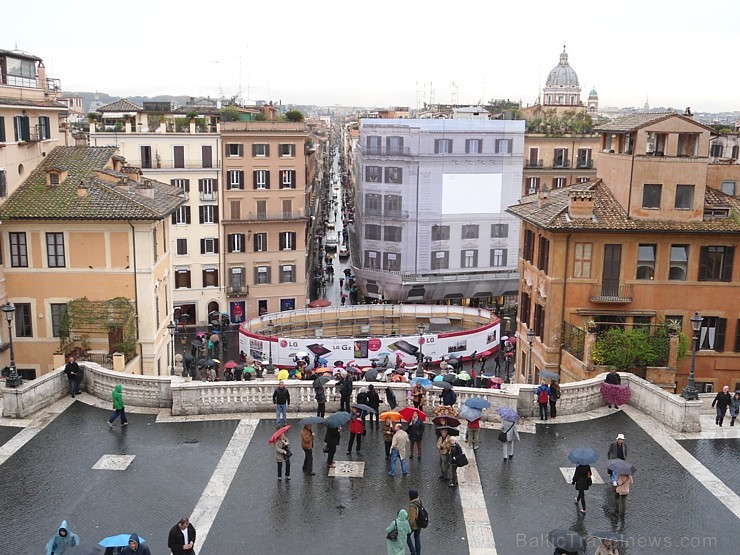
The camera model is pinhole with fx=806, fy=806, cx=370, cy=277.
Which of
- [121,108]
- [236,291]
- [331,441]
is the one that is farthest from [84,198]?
[121,108]

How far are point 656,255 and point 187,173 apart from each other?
133 feet

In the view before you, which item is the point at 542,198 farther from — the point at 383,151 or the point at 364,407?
the point at 383,151

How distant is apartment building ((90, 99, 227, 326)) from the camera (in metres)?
63.0

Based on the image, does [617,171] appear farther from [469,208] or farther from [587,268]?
[469,208]

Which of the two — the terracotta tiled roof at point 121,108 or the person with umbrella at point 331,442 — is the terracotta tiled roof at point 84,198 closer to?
the person with umbrella at point 331,442

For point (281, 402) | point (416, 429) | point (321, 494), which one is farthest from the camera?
point (281, 402)

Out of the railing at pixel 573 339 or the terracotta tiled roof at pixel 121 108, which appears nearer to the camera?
the railing at pixel 573 339

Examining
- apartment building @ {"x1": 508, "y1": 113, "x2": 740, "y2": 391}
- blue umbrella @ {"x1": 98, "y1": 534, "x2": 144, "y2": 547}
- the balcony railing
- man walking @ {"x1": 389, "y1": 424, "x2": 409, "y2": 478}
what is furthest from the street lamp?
the balcony railing

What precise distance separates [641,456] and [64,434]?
1800cm

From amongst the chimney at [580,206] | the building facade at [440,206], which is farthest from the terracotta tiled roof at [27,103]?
the building facade at [440,206]

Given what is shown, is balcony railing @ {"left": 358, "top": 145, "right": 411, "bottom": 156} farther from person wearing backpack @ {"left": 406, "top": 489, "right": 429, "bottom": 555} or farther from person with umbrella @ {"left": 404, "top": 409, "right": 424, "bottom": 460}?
person wearing backpack @ {"left": 406, "top": 489, "right": 429, "bottom": 555}

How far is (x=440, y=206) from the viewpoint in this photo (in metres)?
70.4

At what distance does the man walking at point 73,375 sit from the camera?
28.9m

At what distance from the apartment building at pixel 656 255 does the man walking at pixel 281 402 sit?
13.8m
